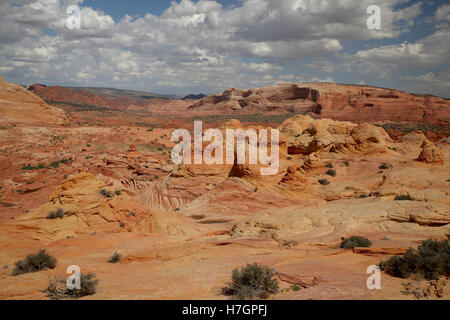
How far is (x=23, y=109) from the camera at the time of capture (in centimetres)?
4878

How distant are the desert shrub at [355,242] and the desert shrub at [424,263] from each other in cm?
139

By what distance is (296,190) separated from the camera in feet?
53.4

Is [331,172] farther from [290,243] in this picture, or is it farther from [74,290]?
[74,290]

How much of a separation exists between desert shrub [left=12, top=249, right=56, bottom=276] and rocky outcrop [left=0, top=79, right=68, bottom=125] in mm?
46922

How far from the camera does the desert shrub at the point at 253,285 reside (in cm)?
507

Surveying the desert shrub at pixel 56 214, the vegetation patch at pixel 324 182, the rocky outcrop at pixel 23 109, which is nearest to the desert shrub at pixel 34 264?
the desert shrub at pixel 56 214

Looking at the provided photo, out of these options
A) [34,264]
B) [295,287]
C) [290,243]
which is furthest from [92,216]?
[295,287]

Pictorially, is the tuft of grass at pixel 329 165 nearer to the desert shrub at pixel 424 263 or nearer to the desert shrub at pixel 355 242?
the desert shrub at pixel 355 242

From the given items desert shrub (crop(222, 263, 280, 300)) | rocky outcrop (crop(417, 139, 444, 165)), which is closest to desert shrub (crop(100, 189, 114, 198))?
desert shrub (crop(222, 263, 280, 300))

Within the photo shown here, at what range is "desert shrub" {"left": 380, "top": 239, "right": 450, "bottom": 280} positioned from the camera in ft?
17.4

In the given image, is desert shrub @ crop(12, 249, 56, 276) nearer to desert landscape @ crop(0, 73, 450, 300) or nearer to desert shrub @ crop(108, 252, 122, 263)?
desert landscape @ crop(0, 73, 450, 300)

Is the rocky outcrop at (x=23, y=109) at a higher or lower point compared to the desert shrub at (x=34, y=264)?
higher
